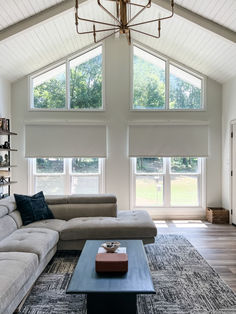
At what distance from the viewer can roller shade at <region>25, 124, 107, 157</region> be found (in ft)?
18.7

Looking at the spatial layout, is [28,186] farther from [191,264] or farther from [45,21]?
[191,264]

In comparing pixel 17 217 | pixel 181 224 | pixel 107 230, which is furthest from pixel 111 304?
pixel 181 224

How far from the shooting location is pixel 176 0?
413 centimetres

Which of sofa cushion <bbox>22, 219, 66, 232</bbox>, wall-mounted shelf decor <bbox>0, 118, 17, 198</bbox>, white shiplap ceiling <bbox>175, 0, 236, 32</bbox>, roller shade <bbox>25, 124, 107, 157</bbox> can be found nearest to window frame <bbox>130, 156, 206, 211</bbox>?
roller shade <bbox>25, 124, 107, 157</bbox>

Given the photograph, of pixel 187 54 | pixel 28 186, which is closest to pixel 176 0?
pixel 187 54

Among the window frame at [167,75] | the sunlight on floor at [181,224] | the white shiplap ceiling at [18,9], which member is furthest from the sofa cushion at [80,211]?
the white shiplap ceiling at [18,9]

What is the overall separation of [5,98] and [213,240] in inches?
194

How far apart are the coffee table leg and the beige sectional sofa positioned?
63 cm

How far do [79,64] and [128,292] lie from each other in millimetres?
5131

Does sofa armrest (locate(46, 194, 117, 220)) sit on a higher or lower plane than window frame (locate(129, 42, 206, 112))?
lower

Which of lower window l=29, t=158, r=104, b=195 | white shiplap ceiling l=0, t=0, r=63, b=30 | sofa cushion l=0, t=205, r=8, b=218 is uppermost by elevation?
white shiplap ceiling l=0, t=0, r=63, b=30

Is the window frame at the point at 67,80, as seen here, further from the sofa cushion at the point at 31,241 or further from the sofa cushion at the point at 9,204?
the sofa cushion at the point at 31,241

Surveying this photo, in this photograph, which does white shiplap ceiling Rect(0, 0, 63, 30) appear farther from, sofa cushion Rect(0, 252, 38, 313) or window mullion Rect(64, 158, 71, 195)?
sofa cushion Rect(0, 252, 38, 313)

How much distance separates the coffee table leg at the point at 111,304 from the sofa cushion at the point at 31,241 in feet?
2.84
